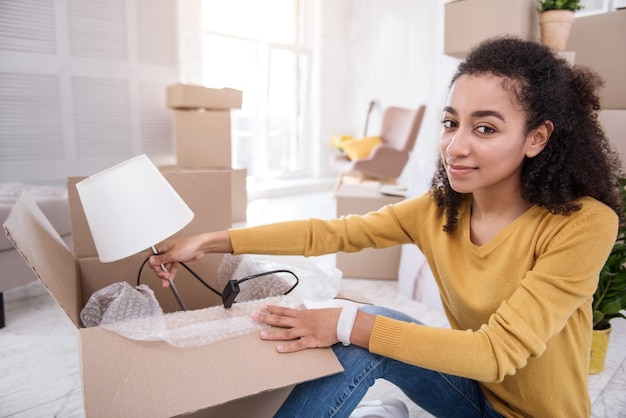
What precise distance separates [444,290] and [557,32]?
1.30 m

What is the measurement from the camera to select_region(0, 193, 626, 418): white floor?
1.27m

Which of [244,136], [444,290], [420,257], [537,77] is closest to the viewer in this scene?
[537,77]

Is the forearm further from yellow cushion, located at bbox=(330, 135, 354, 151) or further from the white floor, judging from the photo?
yellow cushion, located at bbox=(330, 135, 354, 151)

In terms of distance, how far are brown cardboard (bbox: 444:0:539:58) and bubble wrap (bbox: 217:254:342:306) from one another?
1093 mm

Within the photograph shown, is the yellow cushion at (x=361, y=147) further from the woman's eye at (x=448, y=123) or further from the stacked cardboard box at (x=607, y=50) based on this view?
the woman's eye at (x=448, y=123)

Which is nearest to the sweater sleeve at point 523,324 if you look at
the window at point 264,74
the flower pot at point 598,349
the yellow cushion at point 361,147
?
the flower pot at point 598,349

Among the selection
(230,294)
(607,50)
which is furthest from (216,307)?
(607,50)

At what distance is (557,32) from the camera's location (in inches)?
66.9

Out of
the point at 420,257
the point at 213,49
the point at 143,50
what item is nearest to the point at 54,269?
the point at 420,257

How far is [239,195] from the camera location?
3.35m

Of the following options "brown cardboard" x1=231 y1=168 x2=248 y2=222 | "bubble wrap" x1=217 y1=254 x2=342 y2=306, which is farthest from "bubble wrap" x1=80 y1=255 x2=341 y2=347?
"brown cardboard" x1=231 y1=168 x2=248 y2=222

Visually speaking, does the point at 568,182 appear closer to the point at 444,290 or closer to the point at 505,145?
the point at 505,145

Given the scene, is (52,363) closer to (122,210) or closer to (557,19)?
(122,210)

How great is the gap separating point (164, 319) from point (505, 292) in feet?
1.91
